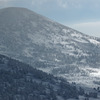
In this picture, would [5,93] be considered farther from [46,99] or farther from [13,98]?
[46,99]

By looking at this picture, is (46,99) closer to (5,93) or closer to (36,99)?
(36,99)

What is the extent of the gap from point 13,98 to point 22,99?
5.07 metres

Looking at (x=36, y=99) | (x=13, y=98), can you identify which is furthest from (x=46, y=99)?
(x=13, y=98)

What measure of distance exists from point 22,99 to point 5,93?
11.6 meters

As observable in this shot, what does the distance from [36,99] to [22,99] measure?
27.0 feet

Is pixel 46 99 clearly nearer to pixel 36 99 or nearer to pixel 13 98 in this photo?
pixel 36 99

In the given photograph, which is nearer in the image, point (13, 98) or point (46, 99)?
point (13, 98)

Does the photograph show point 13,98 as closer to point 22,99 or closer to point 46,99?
point 22,99

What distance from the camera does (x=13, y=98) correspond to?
185 meters

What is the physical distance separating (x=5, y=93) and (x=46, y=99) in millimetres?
22739

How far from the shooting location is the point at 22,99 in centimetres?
18738

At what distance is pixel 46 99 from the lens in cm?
19738

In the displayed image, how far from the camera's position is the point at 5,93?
19338 centimetres

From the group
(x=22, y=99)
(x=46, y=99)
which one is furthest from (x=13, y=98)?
(x=46, y=99)
